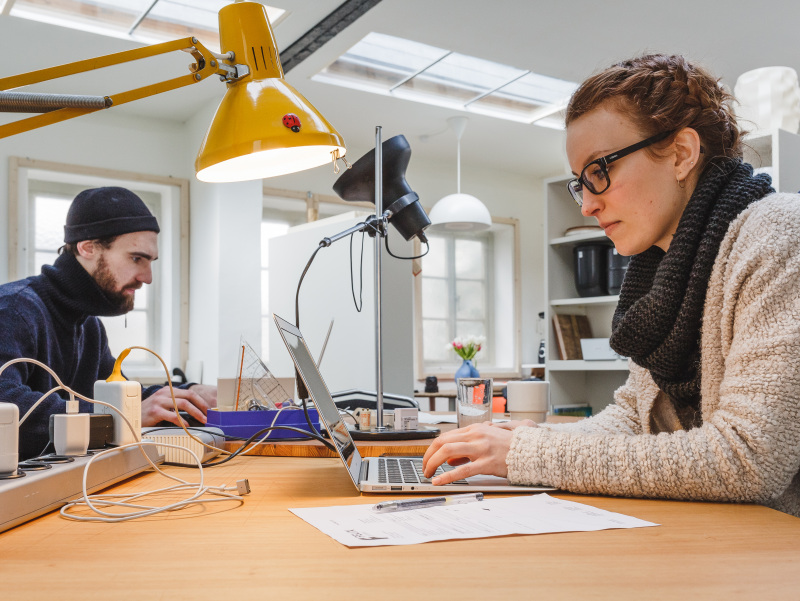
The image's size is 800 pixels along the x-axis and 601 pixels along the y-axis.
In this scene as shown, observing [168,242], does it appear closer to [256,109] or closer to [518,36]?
[518,36]

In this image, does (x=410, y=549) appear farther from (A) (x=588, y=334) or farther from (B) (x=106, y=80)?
(B) (x=106, y=80)

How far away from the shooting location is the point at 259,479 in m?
1.10

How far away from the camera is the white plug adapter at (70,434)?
1001mm

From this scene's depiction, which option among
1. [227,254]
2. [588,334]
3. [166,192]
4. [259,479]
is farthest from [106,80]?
[259,479]

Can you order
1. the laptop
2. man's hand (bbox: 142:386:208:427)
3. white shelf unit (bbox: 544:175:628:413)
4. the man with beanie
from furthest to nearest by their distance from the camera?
white shelf unit (bbox: 544:175:628:413), the man with beanie, man's hand (bbox: 142:386:208:427), the laptop

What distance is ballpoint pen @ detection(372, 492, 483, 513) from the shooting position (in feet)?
2.69

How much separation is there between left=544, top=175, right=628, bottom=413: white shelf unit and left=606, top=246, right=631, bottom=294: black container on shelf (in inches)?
6.6

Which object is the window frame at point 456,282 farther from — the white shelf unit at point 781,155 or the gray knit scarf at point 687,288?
the gray knit scarf at point 687,288

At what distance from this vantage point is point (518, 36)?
393 cm

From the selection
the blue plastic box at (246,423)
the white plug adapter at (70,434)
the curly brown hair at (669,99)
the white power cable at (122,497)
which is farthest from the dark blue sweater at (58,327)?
the curly brown hair at (669,99)

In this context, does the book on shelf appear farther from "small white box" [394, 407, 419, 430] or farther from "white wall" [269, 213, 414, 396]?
"small white box" [394, 407, 419, 430]

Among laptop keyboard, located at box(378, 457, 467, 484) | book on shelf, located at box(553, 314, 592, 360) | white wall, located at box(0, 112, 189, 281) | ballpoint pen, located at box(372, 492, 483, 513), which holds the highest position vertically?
white wall, located at box(0, 112, 189, 281)

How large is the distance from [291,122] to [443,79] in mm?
3817

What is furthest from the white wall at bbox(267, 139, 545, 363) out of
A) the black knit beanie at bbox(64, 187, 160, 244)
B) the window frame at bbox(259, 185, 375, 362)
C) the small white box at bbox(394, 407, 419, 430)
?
the small white box at bbox(394, 407, 419, 430)
